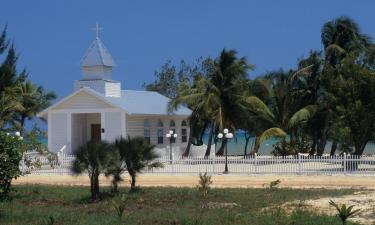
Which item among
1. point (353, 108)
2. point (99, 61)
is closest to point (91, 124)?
point (99, 61)

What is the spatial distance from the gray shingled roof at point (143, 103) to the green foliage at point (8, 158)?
19407mm

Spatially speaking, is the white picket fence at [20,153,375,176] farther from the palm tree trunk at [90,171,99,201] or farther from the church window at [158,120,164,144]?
the church window at [158,120,164,144]

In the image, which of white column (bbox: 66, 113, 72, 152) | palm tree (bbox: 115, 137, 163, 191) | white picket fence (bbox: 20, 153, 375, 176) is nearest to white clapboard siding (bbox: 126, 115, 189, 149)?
white column (bbox: 66, 113, 72, 152)

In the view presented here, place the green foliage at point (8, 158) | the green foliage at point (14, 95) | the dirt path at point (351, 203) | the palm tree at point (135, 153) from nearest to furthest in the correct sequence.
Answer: the dirt path at point (351, 203) → the green foliage at point (8, 158) → the palm tree at point (135, 153) → the green foliage at point (14, 95)

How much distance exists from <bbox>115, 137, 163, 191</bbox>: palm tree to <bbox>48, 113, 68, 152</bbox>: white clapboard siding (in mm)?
18456

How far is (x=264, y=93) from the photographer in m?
42.8

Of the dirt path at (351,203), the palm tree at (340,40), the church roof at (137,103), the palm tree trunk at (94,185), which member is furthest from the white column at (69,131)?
the dirt path at (351,203)

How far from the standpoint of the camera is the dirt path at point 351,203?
15.2 meters

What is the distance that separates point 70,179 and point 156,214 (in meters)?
14.8

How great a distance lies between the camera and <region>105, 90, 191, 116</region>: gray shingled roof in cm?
3925

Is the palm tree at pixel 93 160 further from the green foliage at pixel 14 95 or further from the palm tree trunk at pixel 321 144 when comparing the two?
the palm tree trunk at pixel 321 144

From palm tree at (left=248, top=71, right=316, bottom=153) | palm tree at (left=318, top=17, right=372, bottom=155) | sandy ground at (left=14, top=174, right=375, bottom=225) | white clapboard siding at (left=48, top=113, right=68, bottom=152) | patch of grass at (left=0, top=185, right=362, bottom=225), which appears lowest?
patch of grass at (left=0, top=185, right=362, bottom=225)

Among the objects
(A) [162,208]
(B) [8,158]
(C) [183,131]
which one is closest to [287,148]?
(C) [183,131]

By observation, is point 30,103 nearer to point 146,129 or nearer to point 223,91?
point 146,129
